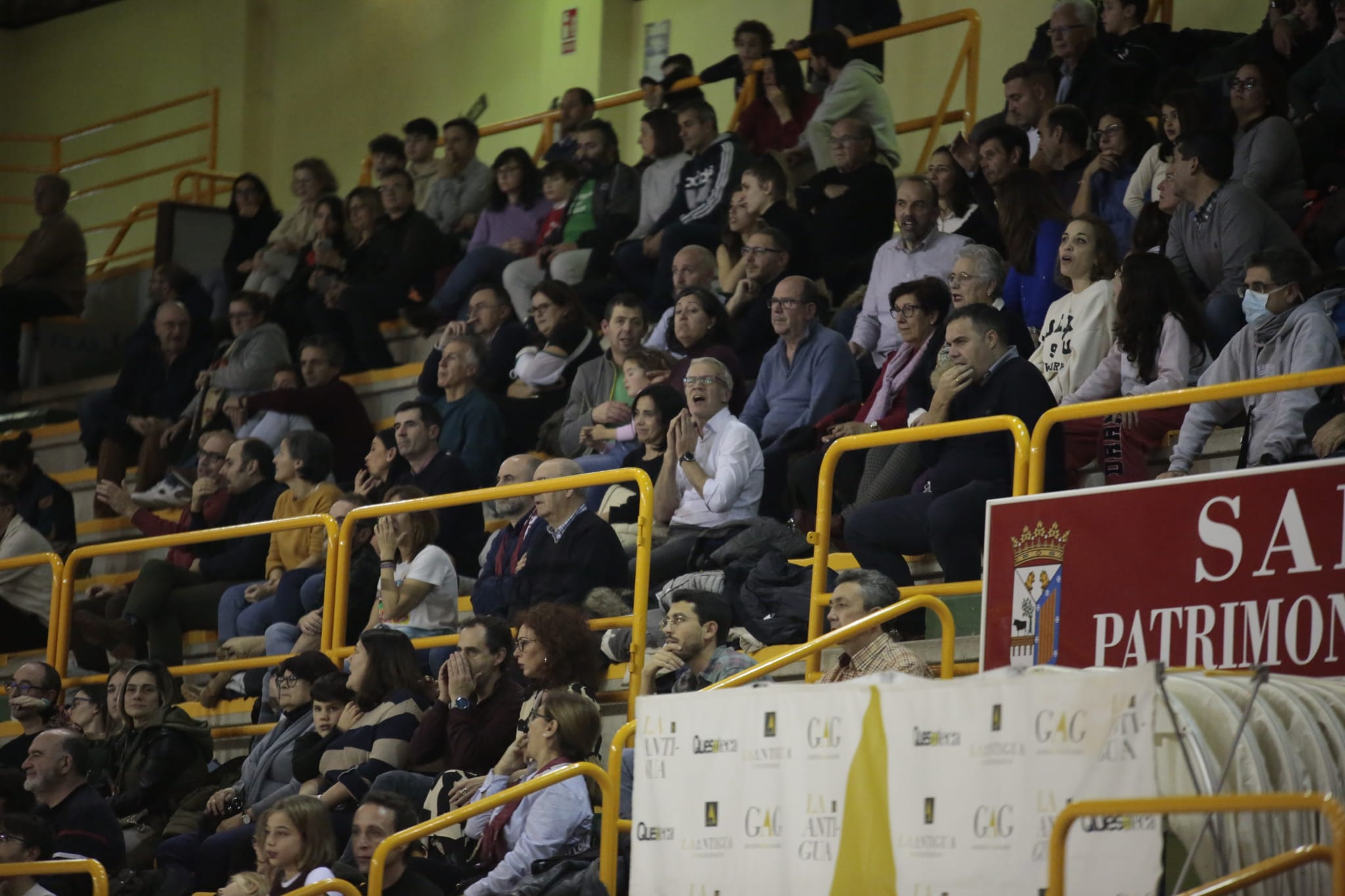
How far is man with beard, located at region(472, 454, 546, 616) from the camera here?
24.9ft

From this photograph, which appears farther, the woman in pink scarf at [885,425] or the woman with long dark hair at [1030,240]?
the woman with long dark hair at [1030,240]

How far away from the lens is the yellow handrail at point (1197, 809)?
10.8 ft

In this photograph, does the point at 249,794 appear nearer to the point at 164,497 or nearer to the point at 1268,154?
the point at 164,497

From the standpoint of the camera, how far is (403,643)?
732 cm

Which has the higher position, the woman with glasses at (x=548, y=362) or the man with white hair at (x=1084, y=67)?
the man with white hair at (x=1084, y=67)

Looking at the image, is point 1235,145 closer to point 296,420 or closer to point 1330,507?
point 1330,507

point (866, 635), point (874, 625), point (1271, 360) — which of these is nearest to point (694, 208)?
point (1271, 360)

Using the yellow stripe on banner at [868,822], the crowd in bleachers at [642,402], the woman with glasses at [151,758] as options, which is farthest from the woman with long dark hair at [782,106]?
the yellow stripe on banner at [868,822]

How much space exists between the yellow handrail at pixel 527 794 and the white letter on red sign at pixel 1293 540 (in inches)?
74.9

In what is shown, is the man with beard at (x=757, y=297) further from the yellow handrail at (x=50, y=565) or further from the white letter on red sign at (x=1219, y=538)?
the white letter on red sign at (x=1219, y=538)

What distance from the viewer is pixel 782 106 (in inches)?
446

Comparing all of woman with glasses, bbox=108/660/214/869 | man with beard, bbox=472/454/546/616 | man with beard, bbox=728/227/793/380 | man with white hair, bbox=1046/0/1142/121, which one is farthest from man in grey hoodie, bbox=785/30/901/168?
woman with glasses, bbox=108/660/214/869

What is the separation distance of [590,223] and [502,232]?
710 millimetres

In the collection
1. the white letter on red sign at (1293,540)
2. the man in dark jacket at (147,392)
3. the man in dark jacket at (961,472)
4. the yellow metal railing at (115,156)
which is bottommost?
the white letter on red sign at (1293,540)
